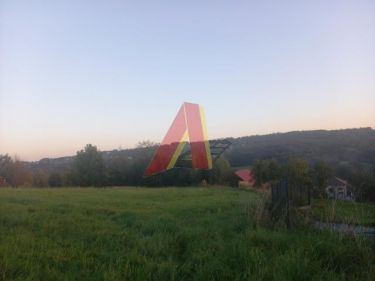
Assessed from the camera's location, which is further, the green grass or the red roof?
the red roof

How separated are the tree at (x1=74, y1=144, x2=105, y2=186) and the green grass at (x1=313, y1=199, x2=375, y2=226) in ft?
109

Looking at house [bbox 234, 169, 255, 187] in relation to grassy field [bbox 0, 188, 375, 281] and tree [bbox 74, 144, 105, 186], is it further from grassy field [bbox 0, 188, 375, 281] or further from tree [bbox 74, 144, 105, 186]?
grassy field [bbox 0, 188, 375, 281]

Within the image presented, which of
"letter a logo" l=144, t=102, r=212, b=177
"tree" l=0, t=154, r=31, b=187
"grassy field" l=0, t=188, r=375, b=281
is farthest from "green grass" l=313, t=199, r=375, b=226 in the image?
"tree" l=0, t=154, r=31, b=187

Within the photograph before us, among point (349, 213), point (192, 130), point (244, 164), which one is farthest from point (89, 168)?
point (349, 213)

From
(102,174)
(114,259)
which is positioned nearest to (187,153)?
(114,259)

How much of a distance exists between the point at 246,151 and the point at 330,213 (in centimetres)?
1879

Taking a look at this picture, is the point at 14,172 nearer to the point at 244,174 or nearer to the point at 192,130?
the point at 244,174

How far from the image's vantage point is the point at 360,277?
3.54 m

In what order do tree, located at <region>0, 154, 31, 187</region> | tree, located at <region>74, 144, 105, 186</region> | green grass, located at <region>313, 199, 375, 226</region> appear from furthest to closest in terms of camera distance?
tree, located at <region>0, 154, 31, 187</region>, tree, located at <region>74, 144, 105, 186</region>, green grass, located at <region>313, 199, 375, 226</region>

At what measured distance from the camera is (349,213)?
6.11 meters

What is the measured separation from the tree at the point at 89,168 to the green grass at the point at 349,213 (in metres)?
Result: 33.1

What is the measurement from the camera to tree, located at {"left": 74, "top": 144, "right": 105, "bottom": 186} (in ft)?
123

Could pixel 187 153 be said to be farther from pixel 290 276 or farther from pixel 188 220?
pixel 290 276

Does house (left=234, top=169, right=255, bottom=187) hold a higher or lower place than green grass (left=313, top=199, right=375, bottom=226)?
lower
